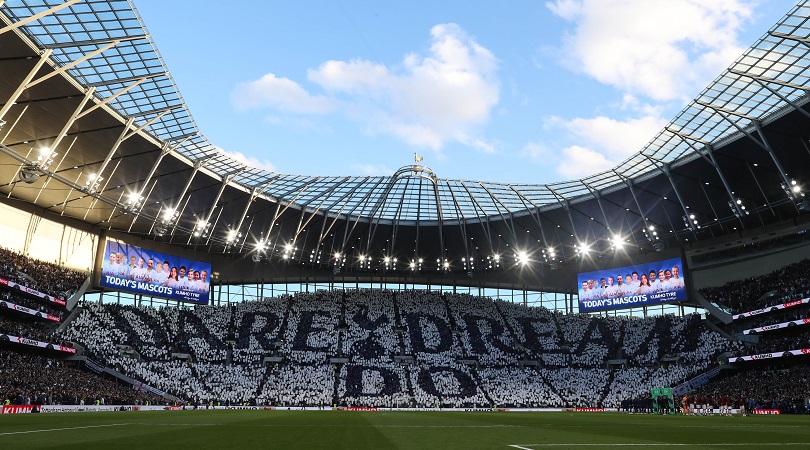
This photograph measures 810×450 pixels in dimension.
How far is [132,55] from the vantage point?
38188mm

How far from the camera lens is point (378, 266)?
7944 centimetres

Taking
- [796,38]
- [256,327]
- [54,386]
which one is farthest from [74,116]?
[796,38]

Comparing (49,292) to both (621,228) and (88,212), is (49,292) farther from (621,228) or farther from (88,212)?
(621,228)

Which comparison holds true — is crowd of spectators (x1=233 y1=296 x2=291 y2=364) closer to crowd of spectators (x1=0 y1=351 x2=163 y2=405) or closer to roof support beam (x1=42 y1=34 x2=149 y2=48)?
crowd of spectators (x1=0 y1=351 x2=163 y2=405)

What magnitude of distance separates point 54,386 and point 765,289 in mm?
64578

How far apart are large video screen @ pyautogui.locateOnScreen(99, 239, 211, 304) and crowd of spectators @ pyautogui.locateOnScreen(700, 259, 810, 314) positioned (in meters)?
59.4

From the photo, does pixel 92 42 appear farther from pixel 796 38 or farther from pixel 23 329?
pixel 796 38

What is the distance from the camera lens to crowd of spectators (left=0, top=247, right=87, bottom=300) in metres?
48.3

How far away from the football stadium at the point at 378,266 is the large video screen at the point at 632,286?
253 millimetres

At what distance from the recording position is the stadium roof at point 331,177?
3684cm

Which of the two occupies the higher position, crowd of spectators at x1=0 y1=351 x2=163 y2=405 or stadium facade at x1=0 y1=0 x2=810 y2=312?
stadium facade at x1=0 y1=0 x2=810 y2=312

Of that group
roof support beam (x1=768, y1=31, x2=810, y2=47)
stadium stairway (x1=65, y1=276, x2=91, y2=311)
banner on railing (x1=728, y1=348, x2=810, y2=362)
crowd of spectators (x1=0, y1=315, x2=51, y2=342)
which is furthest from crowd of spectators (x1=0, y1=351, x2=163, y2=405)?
banner on railing (x1=728, y1=348, x2=810, y2=362)

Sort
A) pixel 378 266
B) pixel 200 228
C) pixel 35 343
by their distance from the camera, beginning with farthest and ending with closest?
pixel 378 266 < pixel 200 228 < pixel 35 343

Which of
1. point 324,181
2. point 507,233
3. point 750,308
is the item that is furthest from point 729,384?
point 324,181
